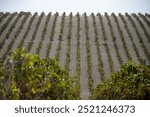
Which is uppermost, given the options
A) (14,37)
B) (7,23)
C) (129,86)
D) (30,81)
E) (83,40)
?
(7,23)

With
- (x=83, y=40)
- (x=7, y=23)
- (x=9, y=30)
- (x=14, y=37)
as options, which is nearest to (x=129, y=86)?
(x=83, y=40)

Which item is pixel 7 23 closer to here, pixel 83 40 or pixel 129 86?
pixel 83 40

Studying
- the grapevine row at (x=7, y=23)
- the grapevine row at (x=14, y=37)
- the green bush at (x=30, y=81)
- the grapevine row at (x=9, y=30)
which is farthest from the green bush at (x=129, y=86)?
the grapevine row at (x=7, y=23)

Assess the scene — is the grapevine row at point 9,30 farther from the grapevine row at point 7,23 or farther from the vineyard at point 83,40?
the grapevine row at point 7,23

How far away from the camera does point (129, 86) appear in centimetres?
792

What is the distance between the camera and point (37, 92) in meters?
6.32

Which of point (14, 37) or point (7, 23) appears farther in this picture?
point (7, 23)

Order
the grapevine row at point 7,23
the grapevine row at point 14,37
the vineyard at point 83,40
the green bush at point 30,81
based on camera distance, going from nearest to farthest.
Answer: the green bush at point 30,81, the vineyard at point 83,40, the grapevine row at point 14,37, the grapevine row at point 7,23

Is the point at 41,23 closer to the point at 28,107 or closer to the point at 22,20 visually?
A: the point at 22,20

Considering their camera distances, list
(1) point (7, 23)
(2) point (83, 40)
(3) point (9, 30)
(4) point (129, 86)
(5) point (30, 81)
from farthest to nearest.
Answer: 1. (1) point (7, 23)
2. (3) point (9, 30)
3. (2) point (83, 40)
4. (4) point (129, 86)
5. (5) point (30, 81)

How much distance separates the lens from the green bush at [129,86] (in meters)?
7.49

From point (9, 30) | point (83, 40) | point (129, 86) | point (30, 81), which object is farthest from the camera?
point (9, 30)

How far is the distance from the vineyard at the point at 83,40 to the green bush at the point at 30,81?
670 cm

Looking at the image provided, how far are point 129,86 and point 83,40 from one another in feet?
43.5
